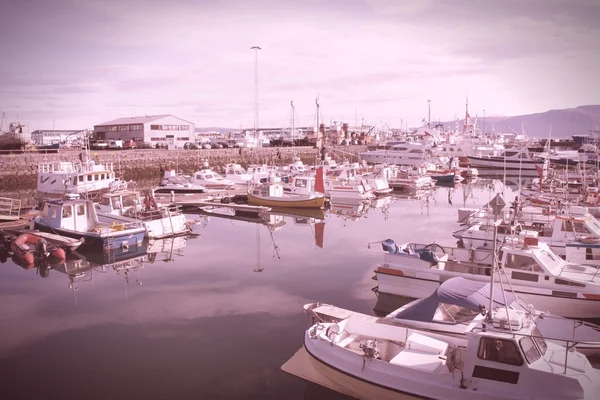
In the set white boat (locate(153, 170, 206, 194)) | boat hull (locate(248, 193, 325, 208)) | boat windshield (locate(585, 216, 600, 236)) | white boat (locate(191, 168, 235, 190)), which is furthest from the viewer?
white boat (locate(191, 168, 235, 190))

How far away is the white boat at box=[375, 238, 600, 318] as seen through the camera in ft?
37.8

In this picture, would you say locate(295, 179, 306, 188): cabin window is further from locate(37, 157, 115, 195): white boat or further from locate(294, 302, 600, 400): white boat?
locate(294, 302, 600, 400): white boat

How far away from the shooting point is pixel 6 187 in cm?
3897

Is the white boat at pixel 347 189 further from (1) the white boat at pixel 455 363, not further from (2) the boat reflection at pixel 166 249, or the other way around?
(1) the white boat at pixel 455 363

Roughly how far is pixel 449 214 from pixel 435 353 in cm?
2222

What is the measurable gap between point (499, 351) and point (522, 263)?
567cm

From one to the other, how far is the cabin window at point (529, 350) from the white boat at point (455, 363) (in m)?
0.02

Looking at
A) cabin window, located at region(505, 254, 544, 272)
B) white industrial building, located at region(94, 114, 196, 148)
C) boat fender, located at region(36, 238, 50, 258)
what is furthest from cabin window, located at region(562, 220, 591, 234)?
white industrial building, located at region(94, 114, 196, 148)

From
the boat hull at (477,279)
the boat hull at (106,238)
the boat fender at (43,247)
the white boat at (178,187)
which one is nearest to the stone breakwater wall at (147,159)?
the white boat at (178,187)

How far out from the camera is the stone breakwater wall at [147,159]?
41.2 meters

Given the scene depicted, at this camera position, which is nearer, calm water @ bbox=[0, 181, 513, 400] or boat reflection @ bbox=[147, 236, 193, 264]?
calm water @ bbox=[0, 181, 513, 400]

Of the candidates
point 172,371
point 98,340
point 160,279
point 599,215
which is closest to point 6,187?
point 160,279

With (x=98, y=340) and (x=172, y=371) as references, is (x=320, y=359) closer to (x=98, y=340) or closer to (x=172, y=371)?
(x=172, y=371)

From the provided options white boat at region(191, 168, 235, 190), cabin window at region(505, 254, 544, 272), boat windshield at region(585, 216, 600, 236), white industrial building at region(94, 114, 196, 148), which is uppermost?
white industrial building at region(94, 114, 196, 148)
